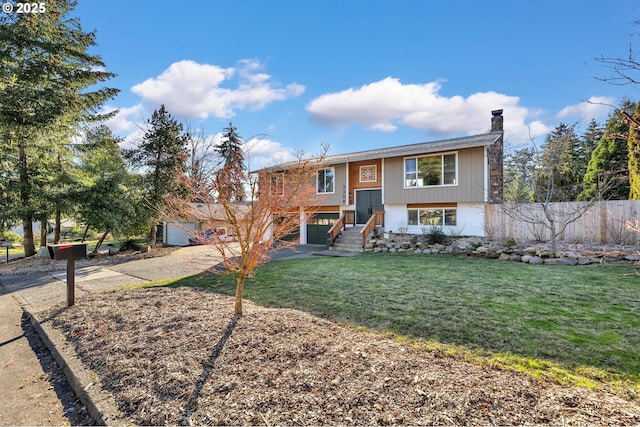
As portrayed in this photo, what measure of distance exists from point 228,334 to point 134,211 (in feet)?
41.7

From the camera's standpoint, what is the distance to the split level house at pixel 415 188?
13.3m

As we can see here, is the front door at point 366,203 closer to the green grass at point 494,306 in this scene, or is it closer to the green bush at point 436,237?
the green bush at point 436,237

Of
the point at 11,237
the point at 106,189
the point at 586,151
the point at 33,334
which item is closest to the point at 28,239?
the point at 106,189

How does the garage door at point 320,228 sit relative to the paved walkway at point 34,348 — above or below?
above

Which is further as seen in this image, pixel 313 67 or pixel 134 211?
pixel 134 211

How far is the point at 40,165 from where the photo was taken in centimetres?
1348

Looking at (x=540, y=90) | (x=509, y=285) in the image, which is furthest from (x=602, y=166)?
(x=509, y=285)

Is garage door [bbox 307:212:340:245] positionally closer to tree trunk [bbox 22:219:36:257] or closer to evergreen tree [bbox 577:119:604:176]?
tree trunk [bbox 22:219:36:257]

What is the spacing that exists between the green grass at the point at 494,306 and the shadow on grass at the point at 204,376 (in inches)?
61.9

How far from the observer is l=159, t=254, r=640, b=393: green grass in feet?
10.8

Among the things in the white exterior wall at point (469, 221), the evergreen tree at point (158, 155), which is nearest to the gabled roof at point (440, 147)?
the white exterior wall at point (469, 221)

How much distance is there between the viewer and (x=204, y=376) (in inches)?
114

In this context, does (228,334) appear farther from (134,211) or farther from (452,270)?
(134,211)

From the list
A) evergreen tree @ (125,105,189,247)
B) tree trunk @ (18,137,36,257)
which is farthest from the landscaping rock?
tree trunk @ (18,137,36,257)
